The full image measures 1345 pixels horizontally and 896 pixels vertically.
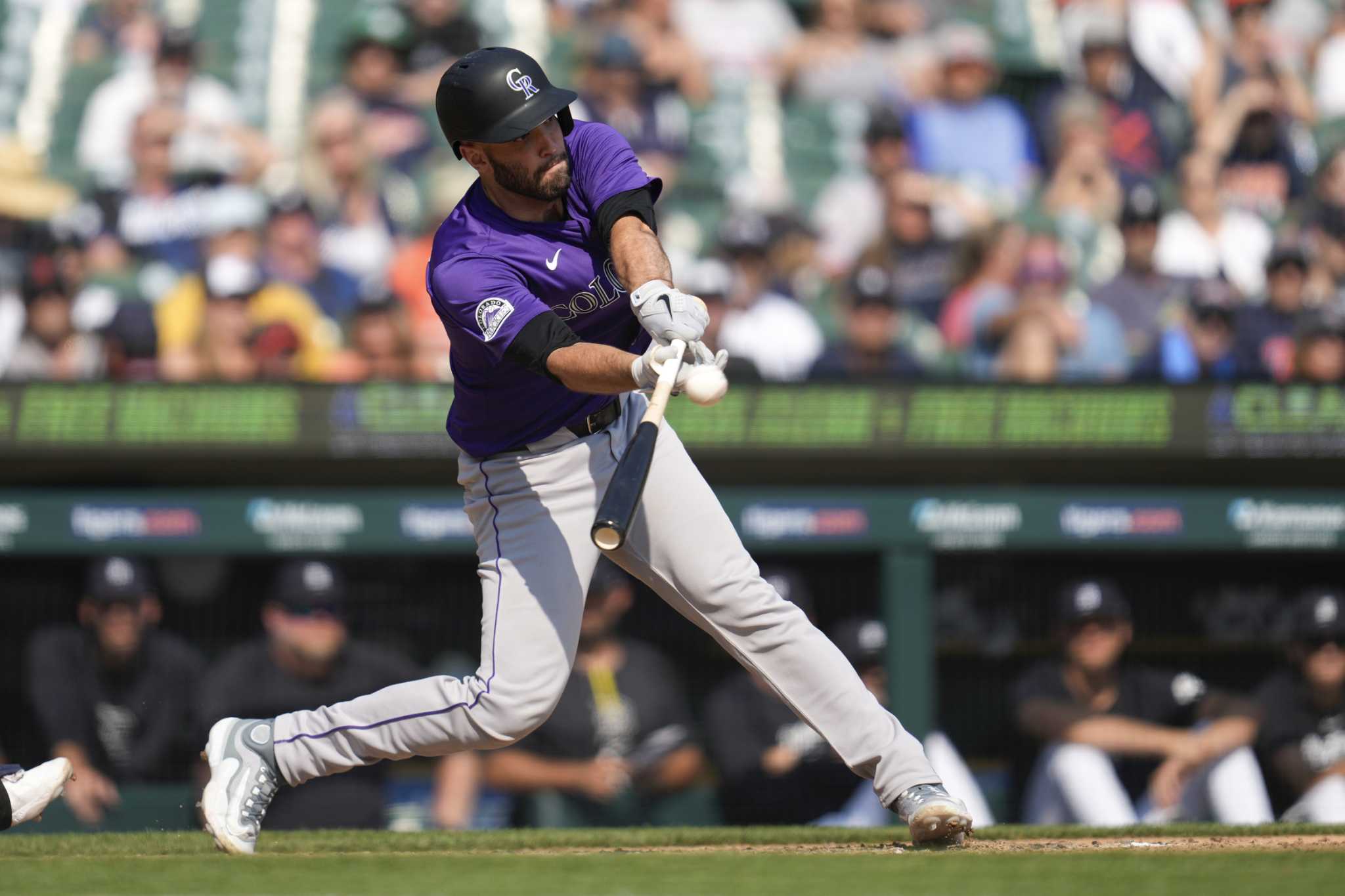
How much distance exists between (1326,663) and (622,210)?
3.87 m

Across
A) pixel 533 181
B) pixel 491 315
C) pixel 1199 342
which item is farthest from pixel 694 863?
pixel 1199 342

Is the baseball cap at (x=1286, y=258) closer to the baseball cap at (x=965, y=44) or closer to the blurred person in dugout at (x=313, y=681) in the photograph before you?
the baseball cap at (x=965, y=44)

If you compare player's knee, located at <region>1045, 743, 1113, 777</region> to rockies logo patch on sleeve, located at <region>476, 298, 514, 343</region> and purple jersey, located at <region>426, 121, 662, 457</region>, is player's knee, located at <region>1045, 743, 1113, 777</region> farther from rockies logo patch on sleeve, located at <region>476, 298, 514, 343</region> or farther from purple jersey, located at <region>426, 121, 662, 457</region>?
rockies logo patch on sleeve, located at <region>476, 298, 514, 343</region>

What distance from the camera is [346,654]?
6.59 metres

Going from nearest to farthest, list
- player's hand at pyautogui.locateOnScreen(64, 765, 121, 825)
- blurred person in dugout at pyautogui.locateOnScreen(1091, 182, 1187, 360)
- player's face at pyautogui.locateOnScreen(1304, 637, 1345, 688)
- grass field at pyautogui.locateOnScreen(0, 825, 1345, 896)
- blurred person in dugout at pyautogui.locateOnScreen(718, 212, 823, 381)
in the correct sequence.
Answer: grass field at pyautogui.locateOnScreen(0, 825, 1345, 896), player's hand at pyautogui.locateOnScreen(64, 765, 121, 825), player's face at pyautogui.locateOnScreen(1304, 637, 1345, 688), blurred person in dugout at pyautogui.locateOnScreen(718, 212, 823, 381), blurred person in dugout at pyautogui.locateOnScreen(1091, 182, 1187, 360)

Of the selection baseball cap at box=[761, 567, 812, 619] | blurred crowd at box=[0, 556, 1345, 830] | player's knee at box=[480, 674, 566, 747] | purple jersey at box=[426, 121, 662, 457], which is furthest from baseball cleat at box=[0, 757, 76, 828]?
baseball cap at box=[761, 567, 812, 619]

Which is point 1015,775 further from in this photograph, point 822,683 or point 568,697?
point 822,683

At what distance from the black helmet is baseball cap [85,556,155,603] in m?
3.13

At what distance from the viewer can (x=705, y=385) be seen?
140 inches

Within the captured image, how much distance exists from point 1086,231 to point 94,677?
5.31m

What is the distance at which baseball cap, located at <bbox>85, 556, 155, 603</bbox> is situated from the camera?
655cm

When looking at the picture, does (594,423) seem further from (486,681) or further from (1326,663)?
(1326,663)

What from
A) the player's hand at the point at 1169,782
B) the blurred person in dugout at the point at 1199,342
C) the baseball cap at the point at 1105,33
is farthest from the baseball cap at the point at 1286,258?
the player's hand at the point at 1169,782

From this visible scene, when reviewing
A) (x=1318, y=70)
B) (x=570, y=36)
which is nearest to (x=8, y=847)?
(x=570, y=36)
